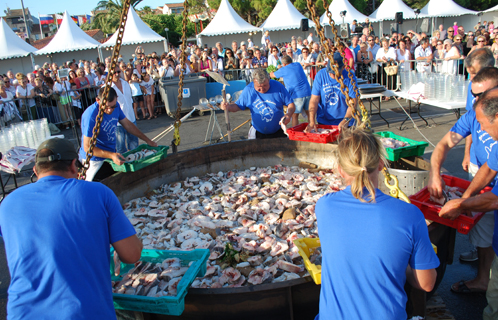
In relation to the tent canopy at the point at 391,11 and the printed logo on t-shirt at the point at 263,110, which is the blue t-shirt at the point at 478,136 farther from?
the tent canopy at the point at 391,11

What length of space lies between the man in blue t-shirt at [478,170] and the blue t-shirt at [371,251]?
1.67 meters

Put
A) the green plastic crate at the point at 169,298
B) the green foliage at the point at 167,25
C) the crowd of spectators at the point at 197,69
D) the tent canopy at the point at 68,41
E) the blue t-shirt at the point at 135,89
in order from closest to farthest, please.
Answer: the green plastic crate at the point at 169,298, the crowd of spectators at the point at 197,69, the blue t-shirt at the point at 135,89, the tent canopy at the point at 68,41, the green foliage at the point at 167,25

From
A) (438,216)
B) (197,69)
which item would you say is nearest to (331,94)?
(438,216)

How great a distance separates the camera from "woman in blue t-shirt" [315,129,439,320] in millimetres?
1761

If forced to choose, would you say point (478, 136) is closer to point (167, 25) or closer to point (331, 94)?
point (331, 94)

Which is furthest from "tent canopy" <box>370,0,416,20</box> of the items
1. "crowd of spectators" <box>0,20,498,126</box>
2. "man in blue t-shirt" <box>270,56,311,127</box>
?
"man in blue t-shirt" <box>270,56,311,127</box>

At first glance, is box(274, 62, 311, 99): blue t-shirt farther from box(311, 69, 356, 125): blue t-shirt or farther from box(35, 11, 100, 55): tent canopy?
box(35, 11, 100, 55): tent canopy

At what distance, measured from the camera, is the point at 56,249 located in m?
2.07

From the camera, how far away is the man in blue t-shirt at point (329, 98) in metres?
5.62

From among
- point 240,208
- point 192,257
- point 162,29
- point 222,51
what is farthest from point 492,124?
point 162,29

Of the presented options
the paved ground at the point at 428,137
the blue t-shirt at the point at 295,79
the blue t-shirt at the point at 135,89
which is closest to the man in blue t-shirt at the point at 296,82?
the blue t-shirt at the point at 295,79

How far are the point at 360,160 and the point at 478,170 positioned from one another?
1.95 meters

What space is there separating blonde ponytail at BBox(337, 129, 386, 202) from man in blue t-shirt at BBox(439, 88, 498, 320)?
54.8 inches

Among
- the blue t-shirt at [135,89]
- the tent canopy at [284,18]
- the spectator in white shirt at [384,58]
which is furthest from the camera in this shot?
the tent canopy at [284,18]
